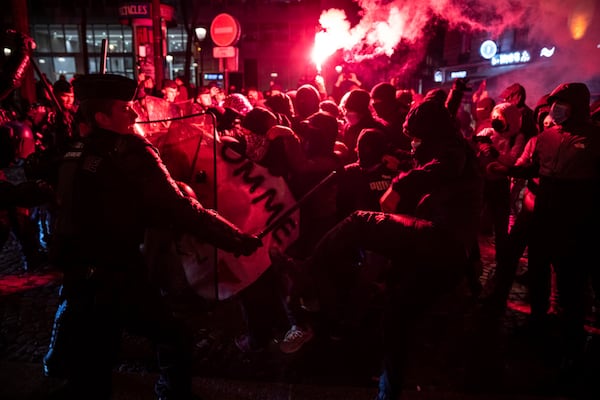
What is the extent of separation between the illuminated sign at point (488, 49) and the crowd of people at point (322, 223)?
27.2 metres

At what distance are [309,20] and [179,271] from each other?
42.0 meters

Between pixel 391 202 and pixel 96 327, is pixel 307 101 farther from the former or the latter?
pixel 96 327

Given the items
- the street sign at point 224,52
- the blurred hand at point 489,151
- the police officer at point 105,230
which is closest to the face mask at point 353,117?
the blurred hand at point 489,151

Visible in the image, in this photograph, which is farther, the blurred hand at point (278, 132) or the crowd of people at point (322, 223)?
the blurred hand at point (278, 132)

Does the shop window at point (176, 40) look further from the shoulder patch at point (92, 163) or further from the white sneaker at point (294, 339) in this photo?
the shoulder patch at point (92, 163)

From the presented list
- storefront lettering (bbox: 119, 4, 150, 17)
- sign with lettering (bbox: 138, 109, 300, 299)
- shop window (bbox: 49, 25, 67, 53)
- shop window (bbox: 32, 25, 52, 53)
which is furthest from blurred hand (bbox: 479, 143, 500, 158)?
shop window (bbox: 32, 25, 52, 53)

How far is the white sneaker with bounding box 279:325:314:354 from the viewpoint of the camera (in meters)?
3.98

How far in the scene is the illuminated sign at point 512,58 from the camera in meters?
24.7

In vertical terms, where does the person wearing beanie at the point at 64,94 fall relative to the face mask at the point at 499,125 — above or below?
above

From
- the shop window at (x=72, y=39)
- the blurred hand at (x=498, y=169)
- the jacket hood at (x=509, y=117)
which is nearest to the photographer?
the blurred hand at (x=498, y=169)

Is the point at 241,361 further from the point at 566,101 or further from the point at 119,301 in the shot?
the point at 566,101

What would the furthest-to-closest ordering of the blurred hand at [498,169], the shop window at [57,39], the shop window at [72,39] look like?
1. the shop window at [72,39]
2. the shop window at [57,39]
3. the blurred hand at [498,169]

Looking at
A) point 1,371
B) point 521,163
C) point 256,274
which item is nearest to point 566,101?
point 521,163

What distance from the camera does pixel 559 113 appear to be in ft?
13.1
